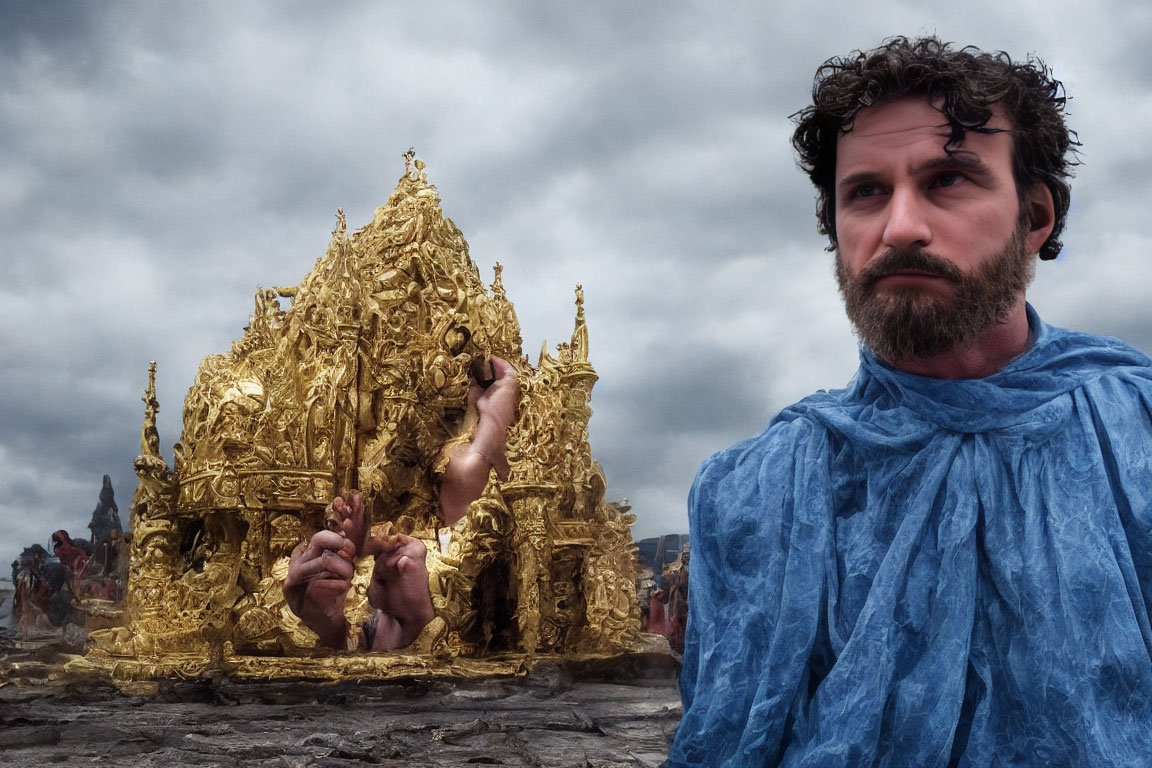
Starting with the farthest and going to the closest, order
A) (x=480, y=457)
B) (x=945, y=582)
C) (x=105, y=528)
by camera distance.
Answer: (x=105, y=528), (x=480, y=457), (x=945, y=582)

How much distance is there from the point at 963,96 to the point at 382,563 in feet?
18.5

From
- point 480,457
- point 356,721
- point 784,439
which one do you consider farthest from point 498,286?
point 784,439

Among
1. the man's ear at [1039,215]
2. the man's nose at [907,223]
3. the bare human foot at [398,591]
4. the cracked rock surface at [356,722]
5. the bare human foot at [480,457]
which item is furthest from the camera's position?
the bare human foot at [480,457]

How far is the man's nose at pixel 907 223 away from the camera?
5.33 ft

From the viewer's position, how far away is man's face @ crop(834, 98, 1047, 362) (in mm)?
1647

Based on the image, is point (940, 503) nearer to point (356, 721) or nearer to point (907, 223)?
point (907, 223)

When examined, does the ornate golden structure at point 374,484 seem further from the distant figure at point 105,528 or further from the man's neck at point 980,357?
the man's neck at point 980,357

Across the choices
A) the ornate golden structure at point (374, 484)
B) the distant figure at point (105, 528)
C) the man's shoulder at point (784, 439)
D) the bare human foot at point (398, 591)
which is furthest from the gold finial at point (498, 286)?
the man's shoulder at point (784, 439)

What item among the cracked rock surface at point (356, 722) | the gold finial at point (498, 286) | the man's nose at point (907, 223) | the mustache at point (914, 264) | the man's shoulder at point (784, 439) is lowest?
the cracked rock surface at point (356, 722)

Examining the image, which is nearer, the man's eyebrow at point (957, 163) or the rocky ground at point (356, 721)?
the man's eyebrow at point (957, 163)

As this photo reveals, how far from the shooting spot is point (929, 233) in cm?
163

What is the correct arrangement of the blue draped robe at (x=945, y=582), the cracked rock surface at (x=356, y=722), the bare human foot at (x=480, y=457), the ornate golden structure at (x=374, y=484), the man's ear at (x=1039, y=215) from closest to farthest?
the blue draped robe at (x=945, y=582) → the man's ear at (x=1039, y=215) → the cracked rock surface at (x=356, y=722) → the ornate golden structure at (x=374, y=484) → the bare human foot at (x=480, y=457)

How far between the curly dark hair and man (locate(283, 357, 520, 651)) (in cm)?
516

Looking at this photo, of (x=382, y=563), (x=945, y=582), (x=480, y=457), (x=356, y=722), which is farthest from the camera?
(x=480, y=457)
